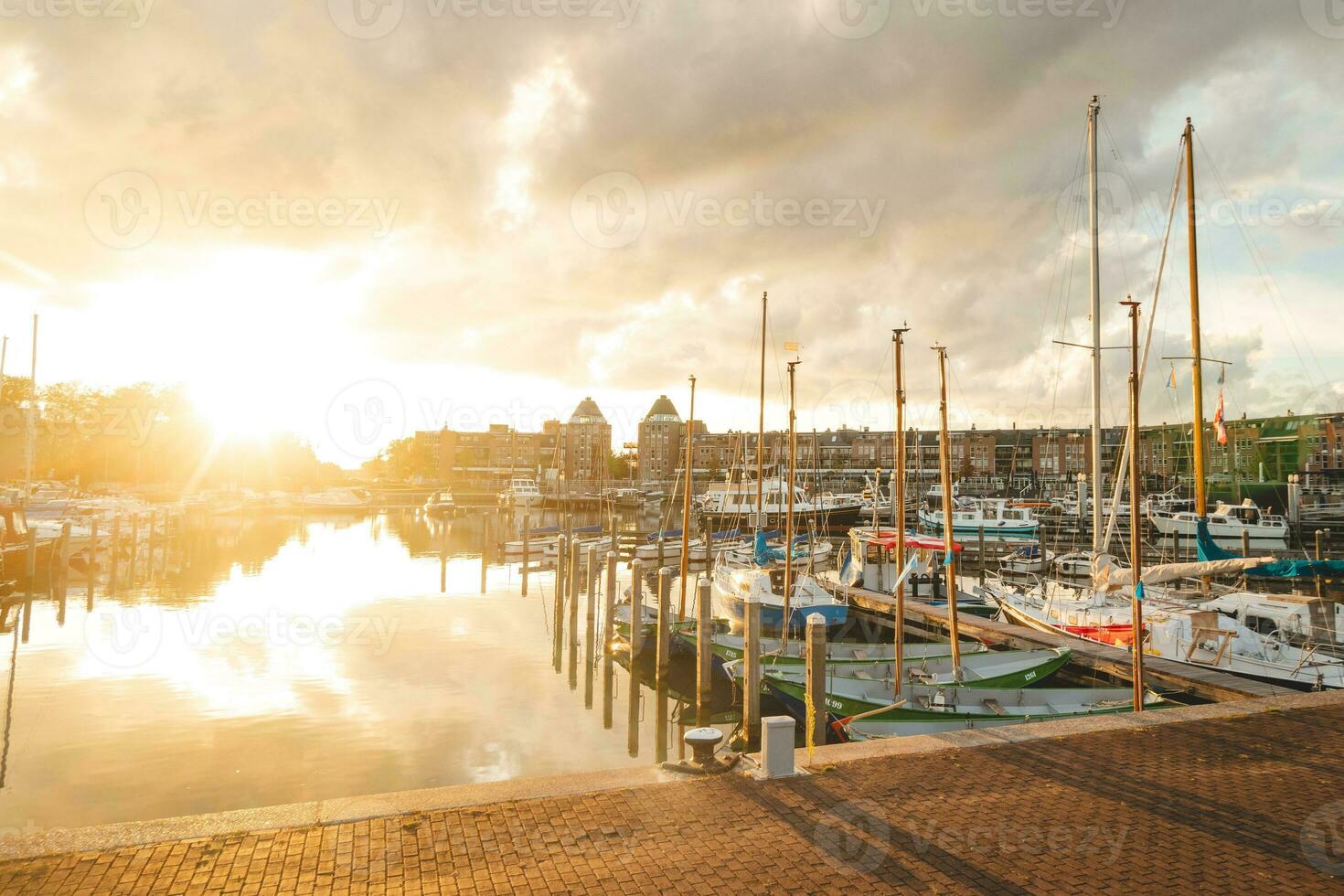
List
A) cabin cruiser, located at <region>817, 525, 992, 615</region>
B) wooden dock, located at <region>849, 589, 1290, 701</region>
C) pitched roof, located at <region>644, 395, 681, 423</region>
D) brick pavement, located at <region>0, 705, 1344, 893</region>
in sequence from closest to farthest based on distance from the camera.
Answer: brick pavement, located at <region>0, 705, 1344, 893</region> → wooden dock, located at <region>849, 589, 1290, 701</region> → cabin cruiser, located at <region>817, 525, 992, 615</region> → pitched roof, located at <region>644, 395, 681, 423</region>

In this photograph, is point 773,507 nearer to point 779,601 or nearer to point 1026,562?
point 1026,562

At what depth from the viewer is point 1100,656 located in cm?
2022

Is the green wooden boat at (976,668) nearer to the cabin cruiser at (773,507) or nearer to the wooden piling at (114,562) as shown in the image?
the wooden piling at (114,562)

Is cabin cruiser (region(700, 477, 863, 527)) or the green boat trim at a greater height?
cabin cruiser (region(700, 477, 863, 527))

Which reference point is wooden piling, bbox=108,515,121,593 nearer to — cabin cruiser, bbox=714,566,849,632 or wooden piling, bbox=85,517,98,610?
wooden piling, bbox=85,517,98,610

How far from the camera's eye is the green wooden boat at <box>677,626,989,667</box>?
19.0 m

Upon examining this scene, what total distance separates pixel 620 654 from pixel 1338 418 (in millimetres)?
122252

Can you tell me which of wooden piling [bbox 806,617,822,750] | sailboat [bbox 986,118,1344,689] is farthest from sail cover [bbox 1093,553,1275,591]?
wooden piling [bbox 806,617,822,750]

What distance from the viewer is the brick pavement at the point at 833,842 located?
661 centimetres

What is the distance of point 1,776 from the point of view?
14180 millimetres

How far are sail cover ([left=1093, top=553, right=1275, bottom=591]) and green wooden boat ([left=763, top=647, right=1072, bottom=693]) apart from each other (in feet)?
9.12

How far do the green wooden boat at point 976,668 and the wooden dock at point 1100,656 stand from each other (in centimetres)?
179

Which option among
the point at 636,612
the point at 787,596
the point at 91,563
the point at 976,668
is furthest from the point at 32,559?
the point at 976,668

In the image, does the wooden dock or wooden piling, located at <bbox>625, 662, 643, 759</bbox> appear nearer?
the wooden dock
